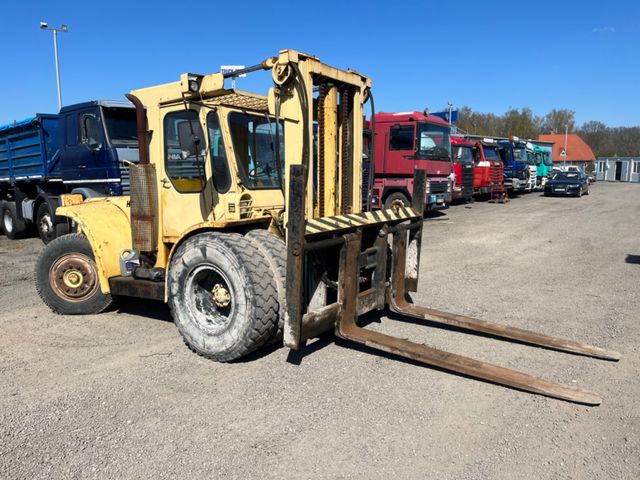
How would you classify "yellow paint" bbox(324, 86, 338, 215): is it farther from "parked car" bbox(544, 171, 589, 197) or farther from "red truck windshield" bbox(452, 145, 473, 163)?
"parked car" bbox(544, 171, 589, 197)

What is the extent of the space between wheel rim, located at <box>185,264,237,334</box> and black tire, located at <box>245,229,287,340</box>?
1.47 ft

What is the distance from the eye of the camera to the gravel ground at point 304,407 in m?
2.95

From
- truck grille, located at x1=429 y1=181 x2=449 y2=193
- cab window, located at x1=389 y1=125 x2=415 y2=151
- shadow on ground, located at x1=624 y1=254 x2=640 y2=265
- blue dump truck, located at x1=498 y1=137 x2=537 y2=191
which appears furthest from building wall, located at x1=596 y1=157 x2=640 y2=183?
shadow on ground, located at x1=624 y1=254 x2=640 y2=265

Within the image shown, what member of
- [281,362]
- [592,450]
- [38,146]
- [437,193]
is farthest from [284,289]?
[437,193]

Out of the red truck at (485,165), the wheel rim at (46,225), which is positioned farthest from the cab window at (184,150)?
the red truck at (485,165)

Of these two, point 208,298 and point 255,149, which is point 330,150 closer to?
point 255,149

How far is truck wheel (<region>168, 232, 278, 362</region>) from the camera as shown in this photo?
4078mm

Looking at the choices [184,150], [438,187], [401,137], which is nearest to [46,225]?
[184,150]

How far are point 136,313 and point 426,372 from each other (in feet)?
11.9

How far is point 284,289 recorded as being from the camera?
4168mm

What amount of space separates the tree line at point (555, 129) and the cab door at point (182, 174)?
209 ft

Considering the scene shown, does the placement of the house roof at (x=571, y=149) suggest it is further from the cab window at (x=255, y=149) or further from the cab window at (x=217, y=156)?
the cab window at (x=217, y=156)

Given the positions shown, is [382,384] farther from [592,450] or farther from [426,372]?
[592,450]

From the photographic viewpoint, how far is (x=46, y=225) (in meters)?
11.8
